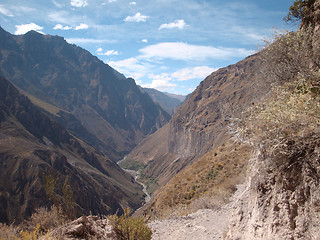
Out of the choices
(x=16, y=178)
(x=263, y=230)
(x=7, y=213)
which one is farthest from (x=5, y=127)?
(x=263, y=230)

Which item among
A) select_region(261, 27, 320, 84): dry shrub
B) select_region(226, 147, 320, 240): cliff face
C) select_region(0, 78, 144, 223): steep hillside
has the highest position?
select_region(261, 27, 320, 84): dry shrub

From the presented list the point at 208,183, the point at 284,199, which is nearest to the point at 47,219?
the point at 284,199

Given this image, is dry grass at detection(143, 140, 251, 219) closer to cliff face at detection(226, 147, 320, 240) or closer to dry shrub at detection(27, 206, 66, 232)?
dry shrub at detection(27, 206, 66, 232)

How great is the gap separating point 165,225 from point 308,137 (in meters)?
7.91

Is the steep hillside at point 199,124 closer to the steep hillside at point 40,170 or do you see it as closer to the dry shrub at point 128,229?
the steep hillside at point 40,170

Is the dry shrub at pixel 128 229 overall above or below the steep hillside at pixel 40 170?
above

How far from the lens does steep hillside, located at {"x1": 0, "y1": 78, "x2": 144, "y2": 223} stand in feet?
238

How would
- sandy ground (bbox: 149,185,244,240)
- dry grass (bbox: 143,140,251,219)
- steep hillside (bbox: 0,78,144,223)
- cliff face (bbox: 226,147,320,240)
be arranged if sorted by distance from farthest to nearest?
steep hillside (bbox: 0,78,144,223) → dry grass (bbox: 143,140,251,219) → sandy ground (bbox: 149,185,244,240) → cliff face (bbox: 226,147,320,240)

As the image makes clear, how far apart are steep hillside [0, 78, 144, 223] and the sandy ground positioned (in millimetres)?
3907

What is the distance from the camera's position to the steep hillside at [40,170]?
72500mm

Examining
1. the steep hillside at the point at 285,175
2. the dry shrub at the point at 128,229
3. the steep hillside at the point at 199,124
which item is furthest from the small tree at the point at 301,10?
the steep hillside at the point at 199,124

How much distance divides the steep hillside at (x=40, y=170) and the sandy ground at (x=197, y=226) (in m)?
3.91

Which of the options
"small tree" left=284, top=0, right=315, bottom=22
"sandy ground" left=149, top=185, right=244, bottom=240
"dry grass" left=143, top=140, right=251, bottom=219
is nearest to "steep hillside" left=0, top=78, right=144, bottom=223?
"sandy ground" left=149, top=185, right=244, bottom=240

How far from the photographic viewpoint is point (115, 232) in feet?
23.0
